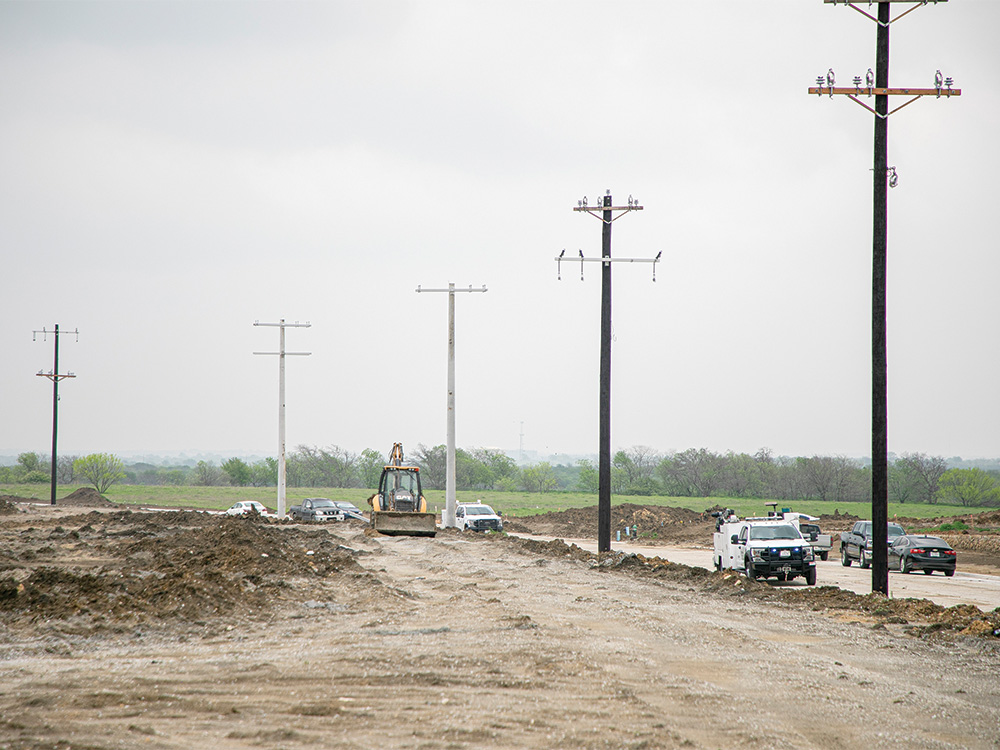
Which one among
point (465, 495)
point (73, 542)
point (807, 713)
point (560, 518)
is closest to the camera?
point (807, 713)

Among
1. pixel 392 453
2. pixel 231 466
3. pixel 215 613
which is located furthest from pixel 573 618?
pixel 231 466

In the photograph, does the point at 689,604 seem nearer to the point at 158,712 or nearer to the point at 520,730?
the point at 520,730

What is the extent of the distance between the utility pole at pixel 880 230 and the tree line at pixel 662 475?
77.0 m

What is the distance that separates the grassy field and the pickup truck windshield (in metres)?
47.1

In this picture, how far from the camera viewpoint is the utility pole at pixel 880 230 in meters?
18.2

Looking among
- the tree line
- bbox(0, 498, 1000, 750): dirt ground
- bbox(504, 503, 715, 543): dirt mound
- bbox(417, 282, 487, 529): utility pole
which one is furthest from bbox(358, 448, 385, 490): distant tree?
bbox(0, 498, 1000, 750): dirt ground

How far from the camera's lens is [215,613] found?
15.0 metres

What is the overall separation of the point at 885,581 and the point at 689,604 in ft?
13.9

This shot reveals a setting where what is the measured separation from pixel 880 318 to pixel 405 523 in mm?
21836

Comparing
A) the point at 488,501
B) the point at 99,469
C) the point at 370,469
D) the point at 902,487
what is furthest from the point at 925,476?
the point at 99,469

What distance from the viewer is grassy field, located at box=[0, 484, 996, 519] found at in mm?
80438

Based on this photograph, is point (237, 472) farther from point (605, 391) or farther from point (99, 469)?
point (605, 391)

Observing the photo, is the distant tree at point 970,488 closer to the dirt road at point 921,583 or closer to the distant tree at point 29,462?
the dirt road at point 921,583

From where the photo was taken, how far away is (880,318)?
1836 centimetres
